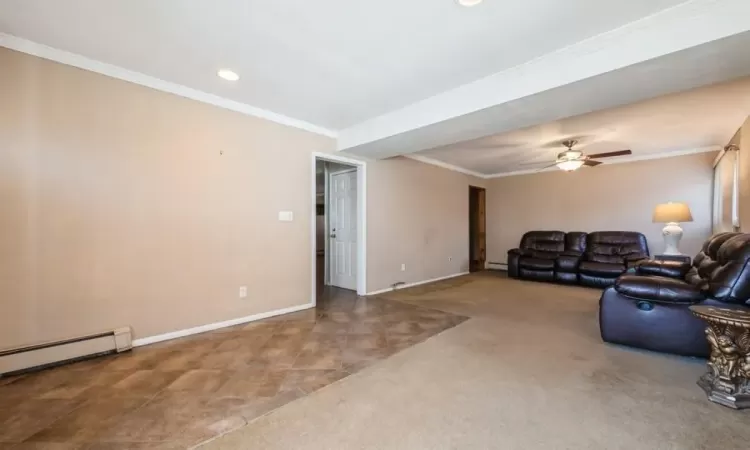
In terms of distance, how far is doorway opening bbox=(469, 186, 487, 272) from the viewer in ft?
27.2

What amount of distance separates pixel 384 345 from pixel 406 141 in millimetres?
2487

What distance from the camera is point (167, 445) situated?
1.57 m

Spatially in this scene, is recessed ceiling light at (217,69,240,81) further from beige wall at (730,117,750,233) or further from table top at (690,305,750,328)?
beige wall at (730,117,750,233)

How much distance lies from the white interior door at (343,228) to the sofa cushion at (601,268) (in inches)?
165

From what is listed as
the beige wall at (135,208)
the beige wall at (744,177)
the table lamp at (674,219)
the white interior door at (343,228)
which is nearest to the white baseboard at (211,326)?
the beige wall at (135,208)

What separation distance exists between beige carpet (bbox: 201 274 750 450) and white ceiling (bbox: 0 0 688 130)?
8.03ft

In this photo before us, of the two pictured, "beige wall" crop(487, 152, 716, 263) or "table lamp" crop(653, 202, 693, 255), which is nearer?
"table lamp" crop(653, 202, 693, 255)

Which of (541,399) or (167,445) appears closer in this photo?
(167,445)

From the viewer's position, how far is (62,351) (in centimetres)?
252

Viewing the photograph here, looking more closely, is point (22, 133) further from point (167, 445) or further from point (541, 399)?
point (541, 399)

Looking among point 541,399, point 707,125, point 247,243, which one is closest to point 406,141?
point 247,243

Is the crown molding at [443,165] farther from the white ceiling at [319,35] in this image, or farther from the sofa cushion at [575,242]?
the white ceiling at [319,35]

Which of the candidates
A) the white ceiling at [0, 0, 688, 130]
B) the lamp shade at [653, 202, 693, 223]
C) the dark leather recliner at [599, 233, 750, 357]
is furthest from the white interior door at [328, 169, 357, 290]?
the lamp shade at [653, 202, 693, 223]

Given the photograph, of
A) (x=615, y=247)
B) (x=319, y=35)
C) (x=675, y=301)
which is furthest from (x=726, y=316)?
(x=615, y=247)
